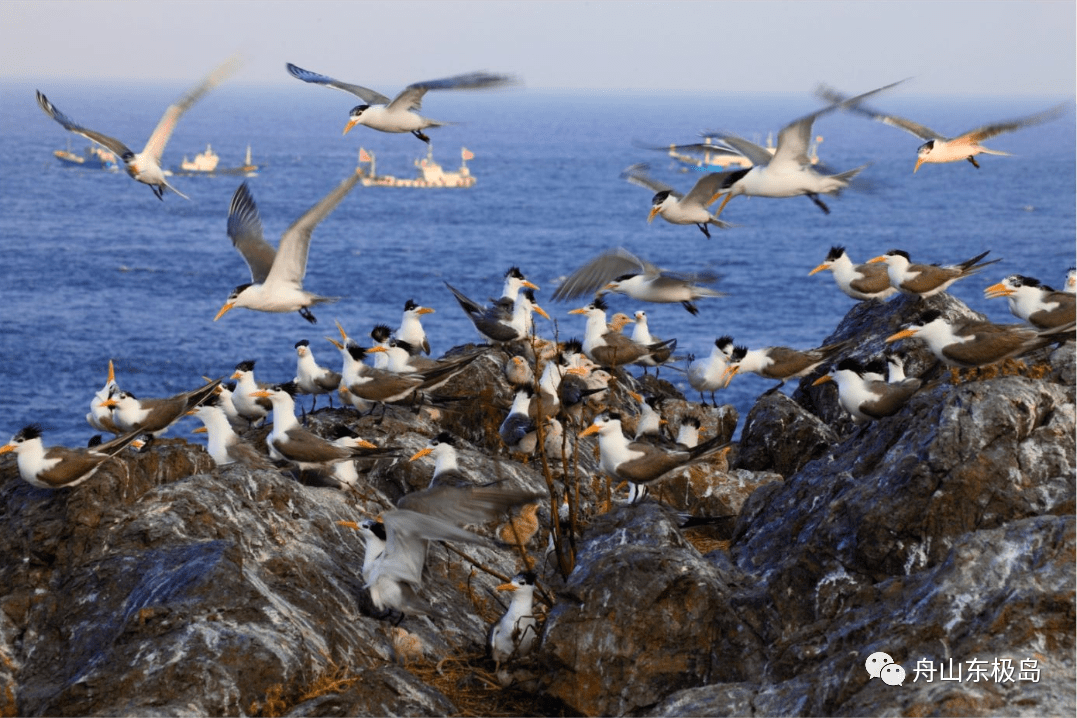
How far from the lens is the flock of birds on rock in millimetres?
10141

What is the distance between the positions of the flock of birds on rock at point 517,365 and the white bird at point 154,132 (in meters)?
→ 0.03

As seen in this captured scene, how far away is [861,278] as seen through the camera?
1689cm

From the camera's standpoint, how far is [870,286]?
1684cm

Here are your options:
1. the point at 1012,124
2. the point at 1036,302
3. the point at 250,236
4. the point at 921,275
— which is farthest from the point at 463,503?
the point at 250,236

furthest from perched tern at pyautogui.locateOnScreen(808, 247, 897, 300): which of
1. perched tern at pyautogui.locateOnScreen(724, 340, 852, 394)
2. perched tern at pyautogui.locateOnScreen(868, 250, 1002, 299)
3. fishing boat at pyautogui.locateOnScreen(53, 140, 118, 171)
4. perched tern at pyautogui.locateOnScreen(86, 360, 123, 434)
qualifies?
fishing boat at pyautogui.locateOnScreen(53, 140, 118, 171)

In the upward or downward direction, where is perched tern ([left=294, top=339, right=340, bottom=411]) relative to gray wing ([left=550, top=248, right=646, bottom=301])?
downward

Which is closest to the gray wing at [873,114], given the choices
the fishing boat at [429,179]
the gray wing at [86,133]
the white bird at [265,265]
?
the white bird at [265,265]

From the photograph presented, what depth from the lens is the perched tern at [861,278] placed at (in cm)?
1681

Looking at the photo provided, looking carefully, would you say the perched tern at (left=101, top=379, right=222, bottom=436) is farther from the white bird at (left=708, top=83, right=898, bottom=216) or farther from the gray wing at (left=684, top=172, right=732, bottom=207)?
the gray wing at (left=684, top=172, right=732, bottom=207)

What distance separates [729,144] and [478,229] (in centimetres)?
8187

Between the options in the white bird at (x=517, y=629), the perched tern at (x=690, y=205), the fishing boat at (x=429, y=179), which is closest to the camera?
the white bird at (x=517, y=629)

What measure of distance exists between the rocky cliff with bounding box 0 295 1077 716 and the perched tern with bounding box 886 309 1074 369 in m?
0.21

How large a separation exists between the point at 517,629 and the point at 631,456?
8.66 ft

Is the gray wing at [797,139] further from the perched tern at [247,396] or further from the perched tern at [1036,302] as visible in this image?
the perched tern at [247,396]
